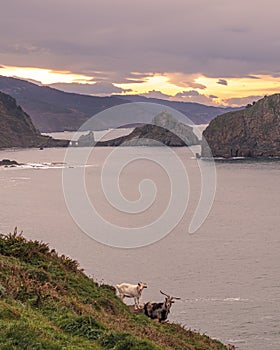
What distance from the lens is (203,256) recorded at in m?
63.9

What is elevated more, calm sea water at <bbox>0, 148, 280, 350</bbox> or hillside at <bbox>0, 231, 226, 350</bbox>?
hillside at <bbox>0, 231, 226, 350</bbox>

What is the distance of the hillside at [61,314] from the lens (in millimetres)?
14312

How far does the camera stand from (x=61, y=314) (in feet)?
56.6

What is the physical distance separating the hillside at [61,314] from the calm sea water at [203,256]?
1773cm

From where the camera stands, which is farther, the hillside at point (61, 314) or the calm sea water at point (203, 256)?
the calm sea water at point (203, 256)

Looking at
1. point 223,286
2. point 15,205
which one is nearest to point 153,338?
point 223,286

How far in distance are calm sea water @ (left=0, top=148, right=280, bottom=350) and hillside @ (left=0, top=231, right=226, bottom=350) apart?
1773cm

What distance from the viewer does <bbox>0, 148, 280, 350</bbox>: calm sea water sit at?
4456 cm

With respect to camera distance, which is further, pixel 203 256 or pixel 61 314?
pixel 203 256

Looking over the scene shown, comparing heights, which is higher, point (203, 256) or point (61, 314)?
point (61, 314)

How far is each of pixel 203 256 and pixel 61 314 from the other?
157 feet

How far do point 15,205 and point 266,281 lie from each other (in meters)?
60.2

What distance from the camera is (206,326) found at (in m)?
42.6

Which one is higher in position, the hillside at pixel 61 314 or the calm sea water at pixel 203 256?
the hillside at pixel 61 314
